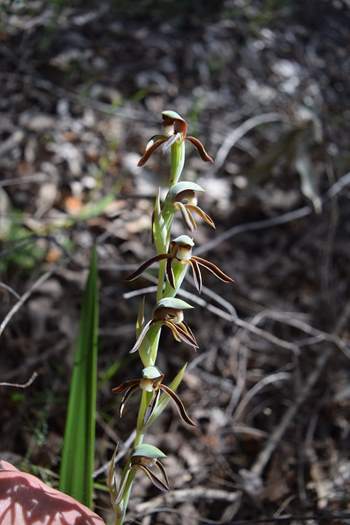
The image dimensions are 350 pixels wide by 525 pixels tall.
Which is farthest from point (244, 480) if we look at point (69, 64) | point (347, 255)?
point (69, 64)

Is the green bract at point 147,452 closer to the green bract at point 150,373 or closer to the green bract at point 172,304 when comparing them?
the green bract at point 150,373

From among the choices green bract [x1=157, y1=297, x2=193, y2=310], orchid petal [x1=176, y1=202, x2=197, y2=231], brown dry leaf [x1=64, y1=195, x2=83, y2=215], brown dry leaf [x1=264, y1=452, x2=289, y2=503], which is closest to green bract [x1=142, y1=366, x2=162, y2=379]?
green bract [x1=157, y1=297, x2=193, y2=310]

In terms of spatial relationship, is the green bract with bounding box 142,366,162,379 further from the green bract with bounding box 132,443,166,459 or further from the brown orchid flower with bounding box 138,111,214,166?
the brown orchid flower with bounding box 138,111,214,166

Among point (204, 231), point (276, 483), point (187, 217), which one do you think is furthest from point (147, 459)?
point (204, 231)

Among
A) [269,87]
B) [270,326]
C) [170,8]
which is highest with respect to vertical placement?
[170,8]

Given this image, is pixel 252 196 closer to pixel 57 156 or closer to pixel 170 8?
pixel 57 156

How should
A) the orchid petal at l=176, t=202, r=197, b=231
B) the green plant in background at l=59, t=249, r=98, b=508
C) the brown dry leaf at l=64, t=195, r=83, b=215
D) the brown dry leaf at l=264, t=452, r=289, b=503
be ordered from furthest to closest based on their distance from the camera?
the brown dry leaf at l=64, t=195, r=83, b=215 < the brown dry leaf at l=264, t=452, r=289, b=503 < the green plant in background at l=59, t=249, r=98, b=508 < the orchid petal at l=176, t=202, r=197, b=231
